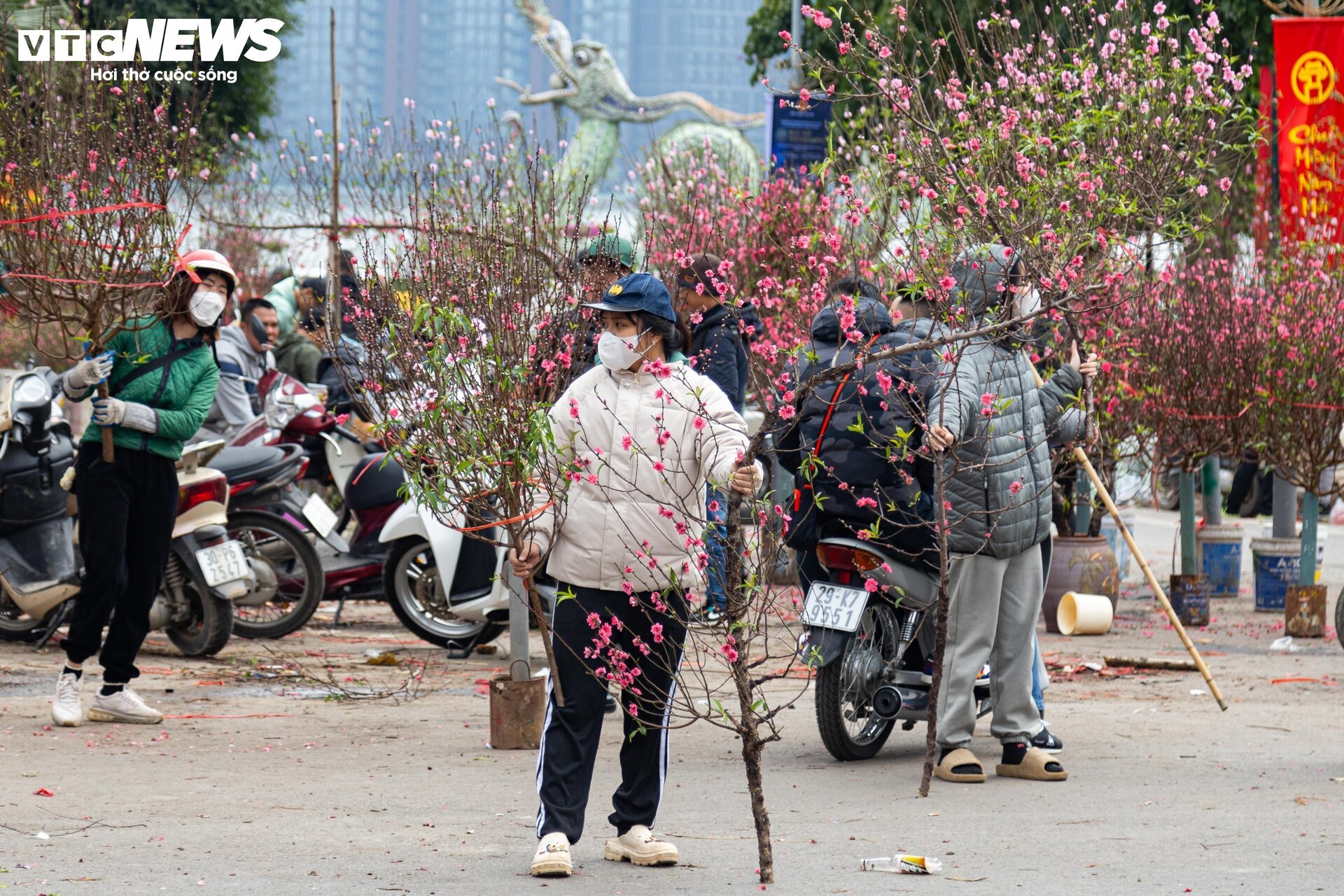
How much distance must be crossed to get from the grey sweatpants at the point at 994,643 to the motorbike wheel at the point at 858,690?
A: 339 millimetres

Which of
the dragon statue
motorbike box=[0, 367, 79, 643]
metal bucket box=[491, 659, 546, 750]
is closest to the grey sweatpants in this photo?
metal bucket box=[491, 659, 546, 750]

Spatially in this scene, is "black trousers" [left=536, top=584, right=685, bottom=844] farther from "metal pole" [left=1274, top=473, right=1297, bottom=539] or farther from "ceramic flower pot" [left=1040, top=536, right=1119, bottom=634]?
"metal pole" [left=1274, top=473, right=1297, bottom=539]

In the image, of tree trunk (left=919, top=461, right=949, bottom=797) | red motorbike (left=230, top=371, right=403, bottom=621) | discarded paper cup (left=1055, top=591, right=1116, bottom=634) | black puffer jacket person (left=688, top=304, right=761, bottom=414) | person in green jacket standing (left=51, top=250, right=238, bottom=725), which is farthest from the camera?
red motorbike (left=230, top=371, right=403, bottom=621)

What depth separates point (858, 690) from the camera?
282 inches

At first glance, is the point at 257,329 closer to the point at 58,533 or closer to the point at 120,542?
the point at 58,533

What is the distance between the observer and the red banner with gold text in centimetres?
A: 1329

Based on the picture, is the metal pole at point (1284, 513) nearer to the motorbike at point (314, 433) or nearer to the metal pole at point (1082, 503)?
the metal pole at point (1082, 503)

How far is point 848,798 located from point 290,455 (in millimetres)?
4764

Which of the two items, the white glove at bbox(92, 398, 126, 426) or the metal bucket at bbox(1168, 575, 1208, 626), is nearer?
the white glove at bbox(92, 398, 126, 426)

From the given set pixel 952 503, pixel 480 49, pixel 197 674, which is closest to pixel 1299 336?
pixel 952 503

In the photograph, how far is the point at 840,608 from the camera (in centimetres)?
692

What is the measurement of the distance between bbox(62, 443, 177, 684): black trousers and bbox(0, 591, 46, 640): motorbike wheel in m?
2.26

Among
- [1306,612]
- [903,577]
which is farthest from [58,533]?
[1306,612]

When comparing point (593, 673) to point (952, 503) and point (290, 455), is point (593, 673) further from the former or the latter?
point (290, 455)
